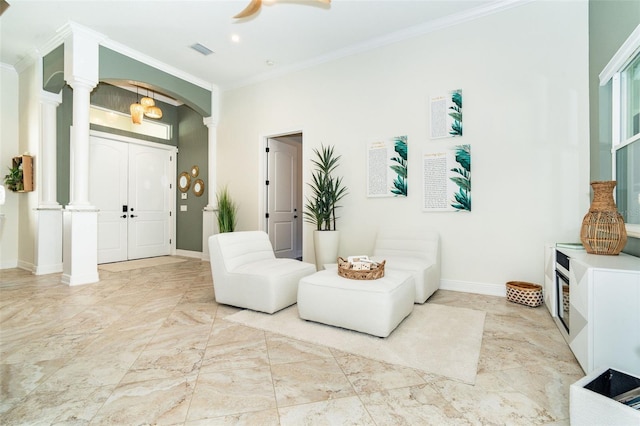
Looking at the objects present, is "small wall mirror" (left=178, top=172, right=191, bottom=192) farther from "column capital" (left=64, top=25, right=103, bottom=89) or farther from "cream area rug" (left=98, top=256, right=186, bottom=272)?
"column capital" (left=64, top=25, right=103, bottom=89)

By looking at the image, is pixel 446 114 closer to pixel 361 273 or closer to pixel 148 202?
pixel 361 273

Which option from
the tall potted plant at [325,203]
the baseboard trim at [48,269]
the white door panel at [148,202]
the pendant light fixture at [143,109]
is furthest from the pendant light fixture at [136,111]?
the tall potted plant at [325,203]

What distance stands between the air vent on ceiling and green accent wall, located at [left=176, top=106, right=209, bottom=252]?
6.27 feet

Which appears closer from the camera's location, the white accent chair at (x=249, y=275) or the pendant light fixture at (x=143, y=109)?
the white accent chair at (x=249, y=275)

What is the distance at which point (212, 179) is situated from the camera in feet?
19.6

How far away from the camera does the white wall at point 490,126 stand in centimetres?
321

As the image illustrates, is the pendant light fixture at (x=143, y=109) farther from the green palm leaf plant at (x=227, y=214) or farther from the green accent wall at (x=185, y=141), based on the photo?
the green palm leaf plant at (x=227, y=214)

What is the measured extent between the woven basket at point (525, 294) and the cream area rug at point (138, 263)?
522cm

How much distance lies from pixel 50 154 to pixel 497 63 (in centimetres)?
611

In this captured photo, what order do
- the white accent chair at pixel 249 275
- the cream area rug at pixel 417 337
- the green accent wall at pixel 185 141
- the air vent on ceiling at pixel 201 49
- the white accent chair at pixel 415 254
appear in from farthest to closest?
the green accent wall at pixel 185 141, the air vent on ceiling at pixel 201 49, the white accent chair at pixel 415 254, the white accent chair at pixel 249 275, the cream area rug at pixel 417 337

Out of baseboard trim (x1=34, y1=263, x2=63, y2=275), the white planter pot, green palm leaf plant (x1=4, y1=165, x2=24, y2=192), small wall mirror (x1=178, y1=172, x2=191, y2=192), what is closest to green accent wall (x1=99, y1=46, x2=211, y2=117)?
small wall mirror (x1=178, y1=172, x2=191, y2=192)

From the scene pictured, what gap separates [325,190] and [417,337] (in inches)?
95.6

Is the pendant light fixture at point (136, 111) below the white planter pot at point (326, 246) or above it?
above

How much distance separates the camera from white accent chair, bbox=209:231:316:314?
285cm
